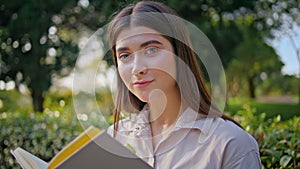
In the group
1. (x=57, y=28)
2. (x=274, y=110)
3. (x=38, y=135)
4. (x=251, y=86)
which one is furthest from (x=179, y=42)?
(x=251, y=86)

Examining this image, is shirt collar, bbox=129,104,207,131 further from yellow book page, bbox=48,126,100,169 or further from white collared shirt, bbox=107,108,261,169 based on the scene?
yellow book page, bbox=48,126,100,169

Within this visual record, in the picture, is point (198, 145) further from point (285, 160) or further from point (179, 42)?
point (285, 160)

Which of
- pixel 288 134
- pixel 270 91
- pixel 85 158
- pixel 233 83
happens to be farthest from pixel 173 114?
pixel 270 91

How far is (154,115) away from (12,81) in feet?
33.7

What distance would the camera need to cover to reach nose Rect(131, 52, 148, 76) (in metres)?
1.08

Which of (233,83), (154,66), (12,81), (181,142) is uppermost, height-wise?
(154,66)

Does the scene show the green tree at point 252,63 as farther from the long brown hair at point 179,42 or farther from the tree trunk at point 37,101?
the long brown hair at point 179,42

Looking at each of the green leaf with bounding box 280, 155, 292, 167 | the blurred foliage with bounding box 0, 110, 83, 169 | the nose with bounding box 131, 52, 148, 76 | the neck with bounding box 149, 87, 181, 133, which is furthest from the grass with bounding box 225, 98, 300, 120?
the nose with bounding box 131, 52, 148, 76

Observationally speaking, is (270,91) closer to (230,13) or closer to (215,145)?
(230,13)

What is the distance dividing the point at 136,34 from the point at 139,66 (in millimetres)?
91

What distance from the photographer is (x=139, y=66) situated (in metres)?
1.08

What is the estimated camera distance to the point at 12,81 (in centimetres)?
1095

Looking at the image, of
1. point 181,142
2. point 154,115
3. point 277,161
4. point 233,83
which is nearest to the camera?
point 181,142

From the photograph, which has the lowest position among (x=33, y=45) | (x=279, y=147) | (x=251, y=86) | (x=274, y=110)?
(x=251, y=86)
